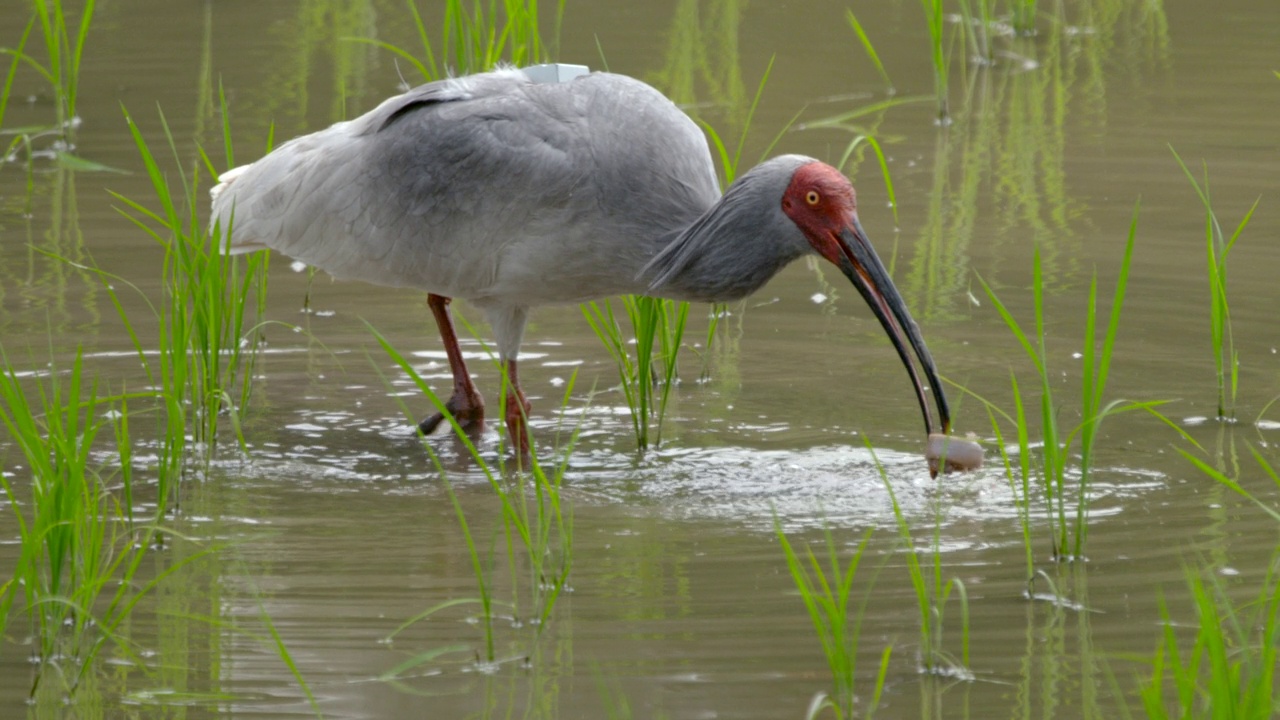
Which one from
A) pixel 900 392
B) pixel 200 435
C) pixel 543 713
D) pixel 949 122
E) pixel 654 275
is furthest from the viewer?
pixel 949 122

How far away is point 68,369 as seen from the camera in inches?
Answer: 264

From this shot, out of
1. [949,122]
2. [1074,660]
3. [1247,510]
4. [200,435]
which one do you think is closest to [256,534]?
[200,435]

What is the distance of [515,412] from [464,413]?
Result: 56 cm

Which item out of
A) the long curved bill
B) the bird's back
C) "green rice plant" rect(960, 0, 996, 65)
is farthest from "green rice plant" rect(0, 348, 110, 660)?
"green rice plant" rect(960, 0, 996, 65)

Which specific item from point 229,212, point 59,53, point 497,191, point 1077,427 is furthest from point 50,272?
point 1077,427

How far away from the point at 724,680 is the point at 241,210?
134 inches

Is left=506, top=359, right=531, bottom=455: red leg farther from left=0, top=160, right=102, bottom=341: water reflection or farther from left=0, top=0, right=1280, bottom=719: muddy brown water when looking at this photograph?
left=0, top=160, right=102, bottom=341: water reflection

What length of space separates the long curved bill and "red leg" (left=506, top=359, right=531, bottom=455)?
43.6 inches

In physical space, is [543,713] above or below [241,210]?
below

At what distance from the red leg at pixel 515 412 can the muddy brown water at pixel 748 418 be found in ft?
0.60

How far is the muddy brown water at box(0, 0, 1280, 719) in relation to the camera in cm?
418

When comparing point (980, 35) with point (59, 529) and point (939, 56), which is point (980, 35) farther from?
point (59, 529)

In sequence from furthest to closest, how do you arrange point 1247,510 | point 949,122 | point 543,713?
point 949,122 → point 1247,510 → point 543,713

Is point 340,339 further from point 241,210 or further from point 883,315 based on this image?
point 883,315
